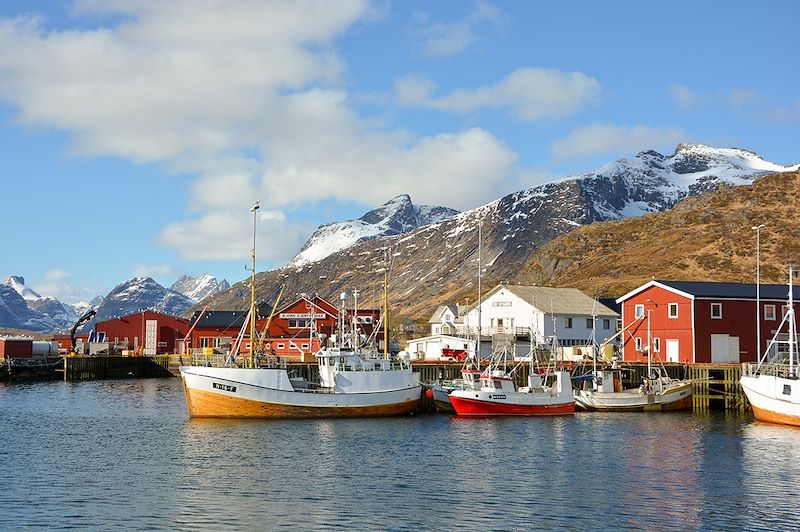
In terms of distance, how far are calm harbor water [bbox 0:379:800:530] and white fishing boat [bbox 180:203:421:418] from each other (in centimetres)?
154

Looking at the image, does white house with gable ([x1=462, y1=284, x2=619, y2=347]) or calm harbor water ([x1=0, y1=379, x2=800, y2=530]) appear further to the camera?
white house with gable ([x1=462, y1=284, x2=619, y2=347])

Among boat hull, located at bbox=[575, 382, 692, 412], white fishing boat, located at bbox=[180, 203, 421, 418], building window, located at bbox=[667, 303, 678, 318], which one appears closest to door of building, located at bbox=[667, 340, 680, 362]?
building window, located at bbox=[667, 303, 678, 318]

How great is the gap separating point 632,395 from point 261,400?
96.0ft

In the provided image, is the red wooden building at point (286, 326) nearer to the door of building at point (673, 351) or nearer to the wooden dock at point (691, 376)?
the wooden dock at point (691, 376)

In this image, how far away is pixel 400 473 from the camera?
4153 cm

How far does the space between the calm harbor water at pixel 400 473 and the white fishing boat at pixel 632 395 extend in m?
5.40

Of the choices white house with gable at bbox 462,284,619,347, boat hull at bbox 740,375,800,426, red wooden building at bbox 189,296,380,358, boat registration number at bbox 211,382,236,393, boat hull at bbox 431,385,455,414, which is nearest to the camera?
boat hull at bbox 740,375,800,426

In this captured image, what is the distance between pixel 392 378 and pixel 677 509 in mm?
31826

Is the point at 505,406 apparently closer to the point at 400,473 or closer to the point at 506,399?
the point at 506,399

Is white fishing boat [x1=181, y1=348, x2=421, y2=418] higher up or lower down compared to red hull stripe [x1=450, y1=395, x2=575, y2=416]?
higher up

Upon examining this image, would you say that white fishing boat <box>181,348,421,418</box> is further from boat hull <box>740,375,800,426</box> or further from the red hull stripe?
boat hull <box>740,375,800,426</box>

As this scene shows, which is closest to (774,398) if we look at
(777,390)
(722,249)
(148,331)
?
(777,390)

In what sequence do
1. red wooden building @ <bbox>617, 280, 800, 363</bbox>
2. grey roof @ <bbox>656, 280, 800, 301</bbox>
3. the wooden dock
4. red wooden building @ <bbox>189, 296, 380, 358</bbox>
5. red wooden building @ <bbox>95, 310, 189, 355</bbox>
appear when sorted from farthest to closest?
red wooden building @ <bbox>95, 310, 189, 355</bbox>
red wooden building @ <bbox>189, 296, 380, 358</bbox>
grey roof @ <bbox>656, 280, 800, 301</bbox>
red wooden building @ <bbox>617, 280, 800, 363</bbox>
the wooden dock

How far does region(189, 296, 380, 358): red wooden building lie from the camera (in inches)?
4589
